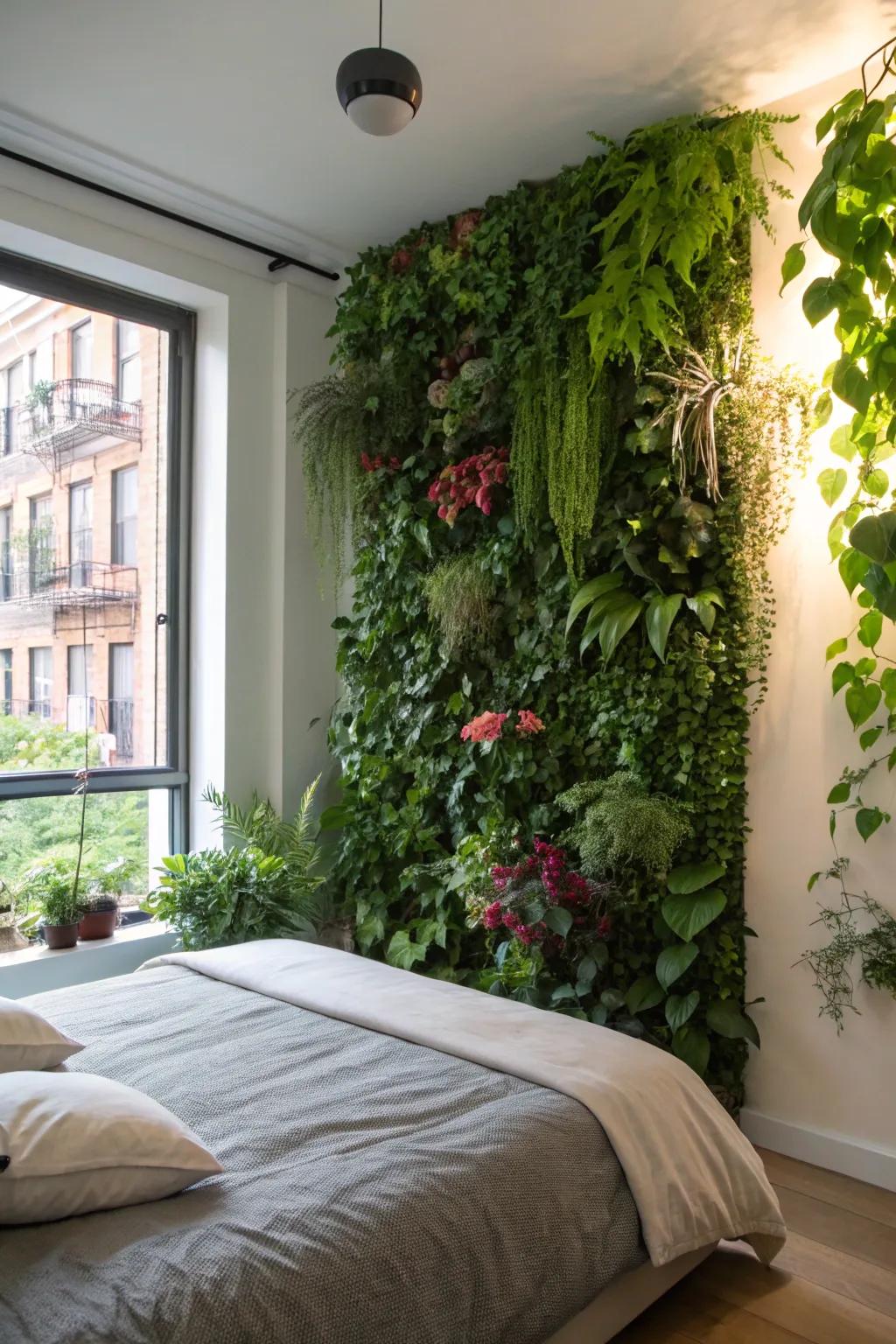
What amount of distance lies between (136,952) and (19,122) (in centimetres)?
284

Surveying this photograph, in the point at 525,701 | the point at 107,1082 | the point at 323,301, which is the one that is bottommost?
the point at 107,1082

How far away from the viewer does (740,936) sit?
10.2 ft

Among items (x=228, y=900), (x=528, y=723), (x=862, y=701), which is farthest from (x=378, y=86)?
(x=228, y=900)

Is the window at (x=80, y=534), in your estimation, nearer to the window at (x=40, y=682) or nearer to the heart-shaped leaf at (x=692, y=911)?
the window at (x=40, y=682)

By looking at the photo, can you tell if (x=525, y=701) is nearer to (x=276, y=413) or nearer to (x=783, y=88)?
(x=276, y=413)

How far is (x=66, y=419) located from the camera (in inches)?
155

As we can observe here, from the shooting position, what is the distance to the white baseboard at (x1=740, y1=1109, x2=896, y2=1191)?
2.81 metres

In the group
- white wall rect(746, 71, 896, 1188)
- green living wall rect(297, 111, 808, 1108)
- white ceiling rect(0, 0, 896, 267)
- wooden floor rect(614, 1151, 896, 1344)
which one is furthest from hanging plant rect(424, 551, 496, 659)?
wooden floor rect(614, 1151, 896, 1344)

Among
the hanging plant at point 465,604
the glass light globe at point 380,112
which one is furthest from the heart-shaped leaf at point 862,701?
the glass light globe at point 380,112

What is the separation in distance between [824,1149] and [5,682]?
309 cm

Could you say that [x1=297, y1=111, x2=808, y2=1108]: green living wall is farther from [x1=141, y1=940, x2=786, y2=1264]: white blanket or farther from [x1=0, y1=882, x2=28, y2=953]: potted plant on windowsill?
[x1=0, y1=882, x2=28, y2=953]: potted plant on windowsill

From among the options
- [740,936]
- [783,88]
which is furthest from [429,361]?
[740,936]

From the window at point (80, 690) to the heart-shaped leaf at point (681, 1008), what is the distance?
2.33 meters

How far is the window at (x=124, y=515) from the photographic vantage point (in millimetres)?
4078
